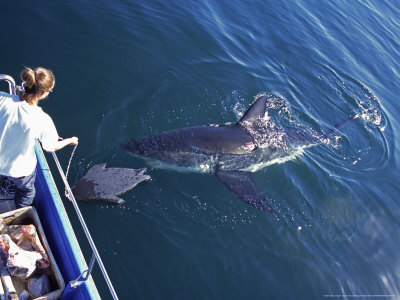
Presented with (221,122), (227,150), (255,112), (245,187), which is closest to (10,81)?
(227,150)

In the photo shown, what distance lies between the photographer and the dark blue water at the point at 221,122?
21.4 feet

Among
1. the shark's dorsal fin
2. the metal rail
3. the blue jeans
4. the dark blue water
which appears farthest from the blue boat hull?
the shark's dorsal fin

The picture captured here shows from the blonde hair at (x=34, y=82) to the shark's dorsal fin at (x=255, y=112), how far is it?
16.8 feet

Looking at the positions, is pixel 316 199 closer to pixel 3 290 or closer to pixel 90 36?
pixel 3 290

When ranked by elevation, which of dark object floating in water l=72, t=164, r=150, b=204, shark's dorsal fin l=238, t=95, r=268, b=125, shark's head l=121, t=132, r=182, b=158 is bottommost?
dark object floating in water l=72, t=164, r=150, b=204

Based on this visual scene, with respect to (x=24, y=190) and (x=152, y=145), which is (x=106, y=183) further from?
(x=24, y=190)

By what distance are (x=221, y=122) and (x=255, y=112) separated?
118 cm

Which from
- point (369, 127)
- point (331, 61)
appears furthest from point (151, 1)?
point (369, 127)

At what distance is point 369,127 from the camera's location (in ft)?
37.3

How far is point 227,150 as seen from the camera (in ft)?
27.2

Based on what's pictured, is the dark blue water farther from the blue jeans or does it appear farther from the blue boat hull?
the blue jeans

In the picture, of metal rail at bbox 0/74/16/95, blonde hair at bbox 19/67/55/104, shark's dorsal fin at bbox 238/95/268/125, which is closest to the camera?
blonde hair at bbox 19/67/55/104

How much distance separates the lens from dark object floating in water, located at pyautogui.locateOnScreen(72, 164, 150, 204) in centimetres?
660

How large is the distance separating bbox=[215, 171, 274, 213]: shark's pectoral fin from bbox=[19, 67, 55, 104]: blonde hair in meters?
4.43
